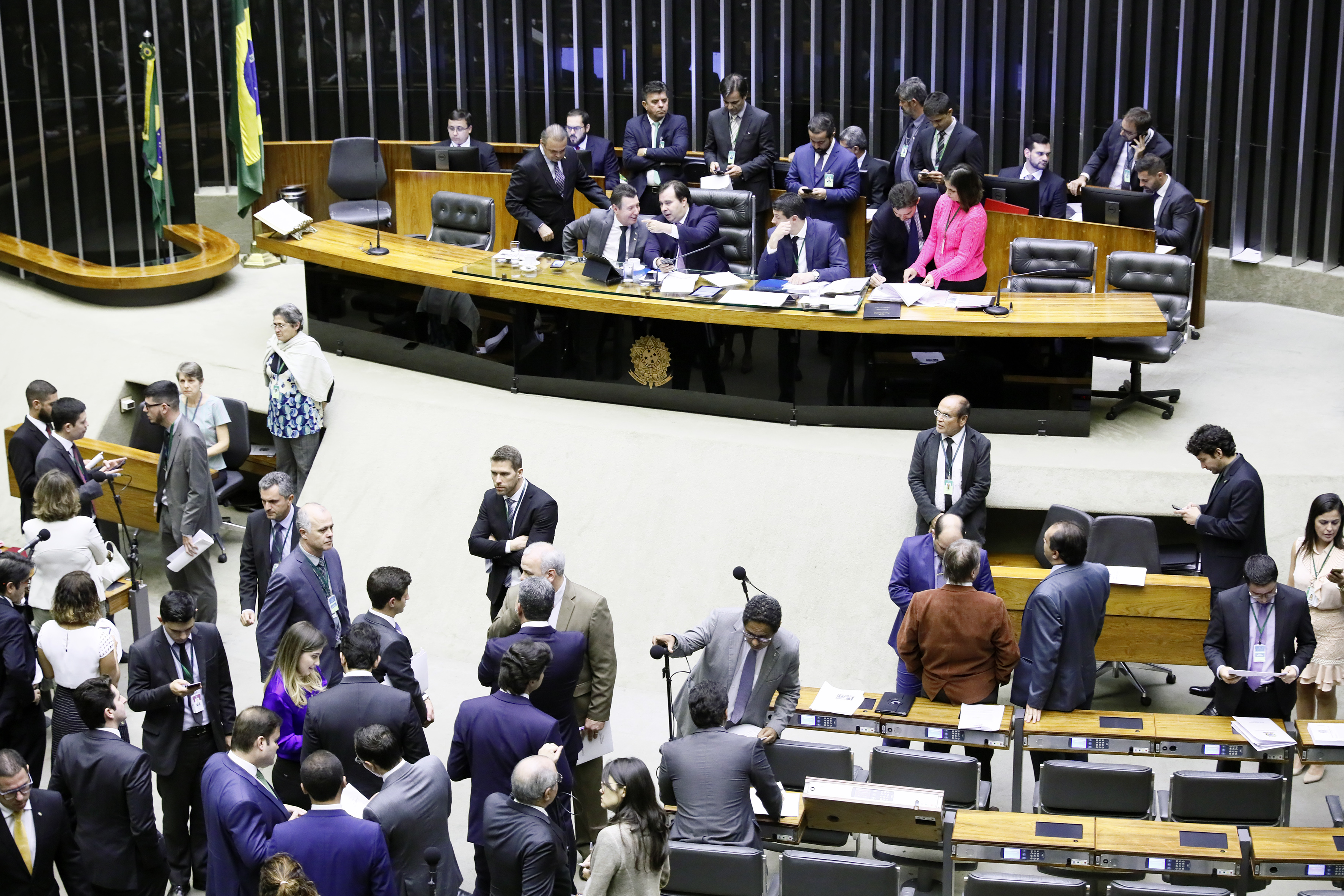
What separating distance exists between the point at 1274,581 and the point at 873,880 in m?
2.26

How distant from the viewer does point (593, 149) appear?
11.0m

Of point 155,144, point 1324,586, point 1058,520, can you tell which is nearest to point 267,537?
point 1058,520

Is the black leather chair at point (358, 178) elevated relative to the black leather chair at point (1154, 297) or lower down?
elevated

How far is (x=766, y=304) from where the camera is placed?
8141 millimetres

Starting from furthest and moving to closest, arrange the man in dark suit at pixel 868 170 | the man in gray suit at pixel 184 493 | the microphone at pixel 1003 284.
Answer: the man in dark suit at pixel 868 170 < the microphone at pixel 1003 284 < the man in gray suit at pixel 184 493

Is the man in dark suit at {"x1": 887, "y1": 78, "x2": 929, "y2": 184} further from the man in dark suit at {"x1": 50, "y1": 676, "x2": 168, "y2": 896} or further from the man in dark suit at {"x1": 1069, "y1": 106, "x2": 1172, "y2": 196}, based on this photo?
the man in dark suit at {"x1": 50, "y1": 676, "x2": 168, "y2": 896}

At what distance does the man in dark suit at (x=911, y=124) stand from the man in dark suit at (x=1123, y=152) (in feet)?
3.92

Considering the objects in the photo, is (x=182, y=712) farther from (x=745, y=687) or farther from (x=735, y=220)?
(x=735, y=220)

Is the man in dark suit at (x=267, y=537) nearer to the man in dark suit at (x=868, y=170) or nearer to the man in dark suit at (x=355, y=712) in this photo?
the man in dark suit at (x=355, y=712)

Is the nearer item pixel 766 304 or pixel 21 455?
pixel 21 455

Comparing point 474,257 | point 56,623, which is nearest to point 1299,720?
point 56,623

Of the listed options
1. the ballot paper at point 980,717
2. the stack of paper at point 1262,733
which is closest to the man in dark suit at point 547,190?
the ballot paper at point 980,717

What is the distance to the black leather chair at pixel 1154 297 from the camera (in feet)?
28.0

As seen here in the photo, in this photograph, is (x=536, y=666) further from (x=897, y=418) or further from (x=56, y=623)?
(x=897, y=418)
